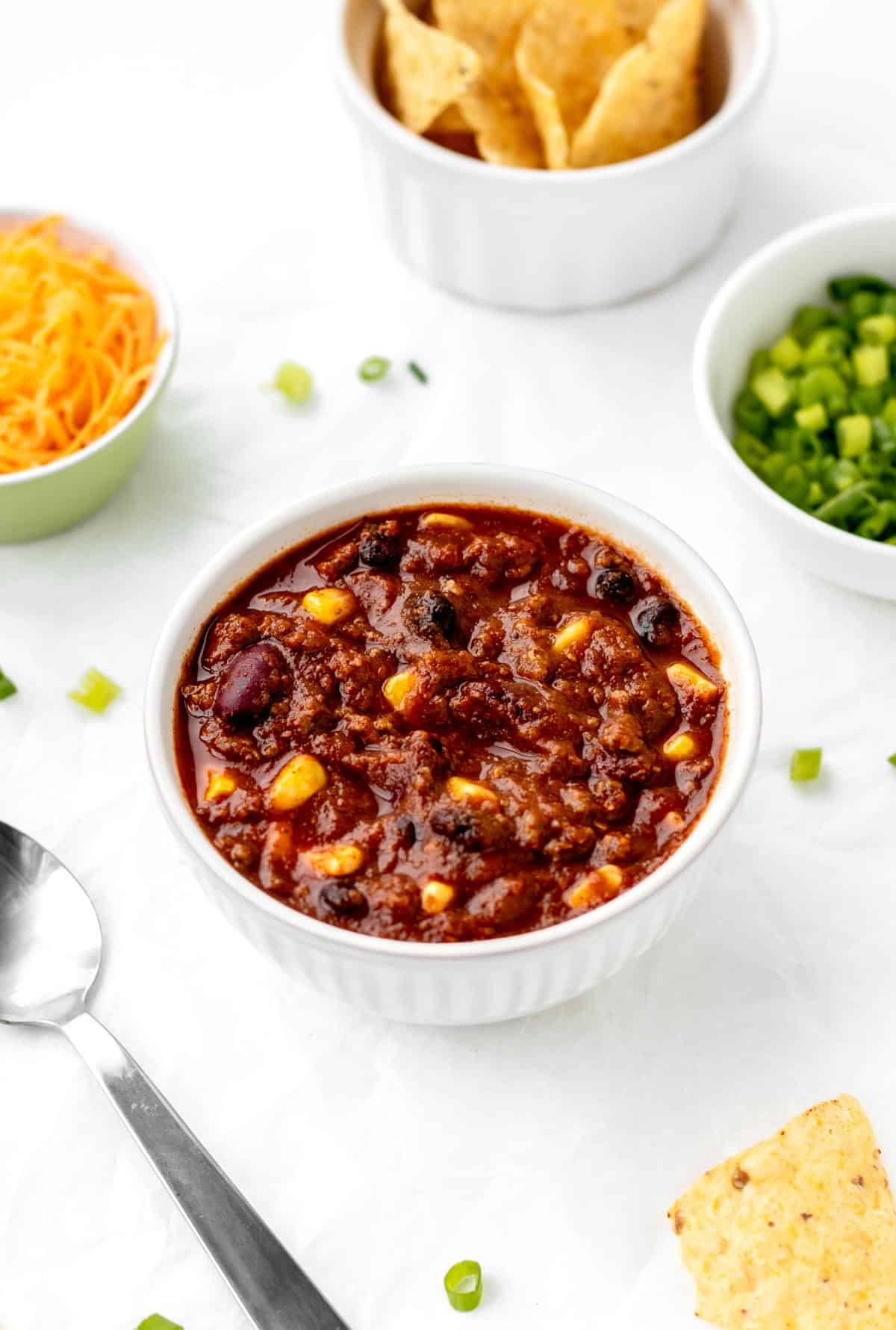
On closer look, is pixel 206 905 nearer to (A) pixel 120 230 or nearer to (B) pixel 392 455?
(B) pixel 392 455

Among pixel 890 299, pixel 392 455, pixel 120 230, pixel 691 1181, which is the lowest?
pixel 691 1181

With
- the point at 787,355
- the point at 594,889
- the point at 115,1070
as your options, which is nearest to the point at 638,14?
the point at 787,355

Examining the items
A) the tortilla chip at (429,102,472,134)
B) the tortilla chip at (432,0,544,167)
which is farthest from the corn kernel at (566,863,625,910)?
the tortilla chip at (429,102,472,134)

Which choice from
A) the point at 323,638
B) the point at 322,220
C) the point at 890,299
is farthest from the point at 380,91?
the point at 323,638

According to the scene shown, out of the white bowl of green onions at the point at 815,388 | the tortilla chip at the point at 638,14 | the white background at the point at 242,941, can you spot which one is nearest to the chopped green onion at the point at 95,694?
the white background at the point at 242,941

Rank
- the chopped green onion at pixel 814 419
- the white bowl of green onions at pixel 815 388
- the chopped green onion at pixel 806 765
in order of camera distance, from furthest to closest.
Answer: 1. the chopped green onion at pixel 814 419
2. the white bowl of green onions at pixel 815 388
3. the chopped green onion at pixel 806 765

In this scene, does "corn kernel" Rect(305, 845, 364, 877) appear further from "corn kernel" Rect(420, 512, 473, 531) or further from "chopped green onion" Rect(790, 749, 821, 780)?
"chopped green onion" Rect(790, 749, 821, 780)

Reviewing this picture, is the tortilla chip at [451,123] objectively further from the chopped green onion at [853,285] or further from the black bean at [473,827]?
the black bean at [473,827]
